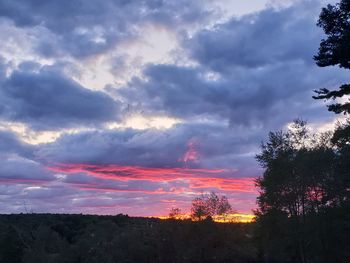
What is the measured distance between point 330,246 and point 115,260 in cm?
4225

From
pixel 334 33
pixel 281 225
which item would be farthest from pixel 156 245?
pixel 334 33

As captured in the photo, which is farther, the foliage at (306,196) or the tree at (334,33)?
the foliage at (306,196)

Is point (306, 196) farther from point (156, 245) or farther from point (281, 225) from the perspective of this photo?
point (156, 245)

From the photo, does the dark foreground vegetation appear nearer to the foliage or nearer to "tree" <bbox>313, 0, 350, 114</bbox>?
the foliage

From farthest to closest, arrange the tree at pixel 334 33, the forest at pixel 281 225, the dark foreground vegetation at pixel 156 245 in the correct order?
the dark foreground vegetation at pixel 156 245 → the forest at pixel 281 225 → the tree at pixel 334 33

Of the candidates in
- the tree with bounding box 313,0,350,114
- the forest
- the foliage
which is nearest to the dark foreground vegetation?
the forest

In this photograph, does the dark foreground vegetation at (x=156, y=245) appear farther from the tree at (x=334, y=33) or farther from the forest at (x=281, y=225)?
the tree at (x=334, y=33)

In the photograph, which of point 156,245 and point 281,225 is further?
point 156,245

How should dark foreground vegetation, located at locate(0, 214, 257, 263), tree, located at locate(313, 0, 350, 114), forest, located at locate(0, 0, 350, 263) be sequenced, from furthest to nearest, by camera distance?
dark foreground vegetation, located at locate(0, 214, 257, 263) → forest, located at locate(0, 0, 350, 263) → tree, located at locate(313, 0, 350, 114)

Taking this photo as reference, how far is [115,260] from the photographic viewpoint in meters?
89.5

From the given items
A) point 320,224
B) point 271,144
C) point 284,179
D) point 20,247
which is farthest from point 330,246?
point 20,247

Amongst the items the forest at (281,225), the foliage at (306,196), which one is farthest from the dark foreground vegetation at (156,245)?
the foliage at (306,196)

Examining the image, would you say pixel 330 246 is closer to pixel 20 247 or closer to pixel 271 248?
pixel 271 248

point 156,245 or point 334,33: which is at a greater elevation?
point 334,33
